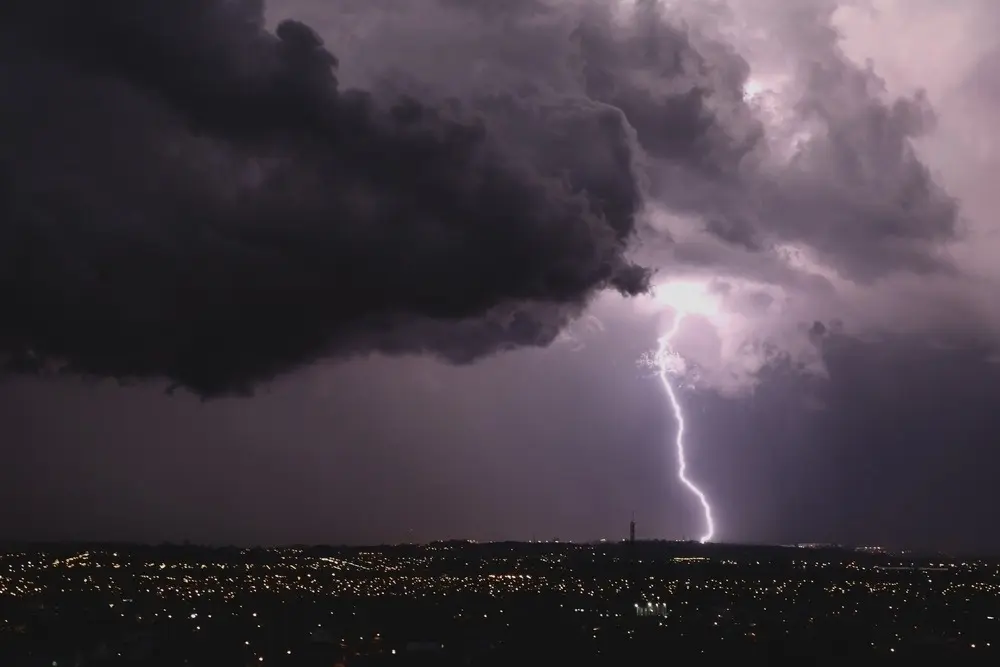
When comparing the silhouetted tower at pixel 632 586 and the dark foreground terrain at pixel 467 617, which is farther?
the silhouetted tower at pixel 632 586

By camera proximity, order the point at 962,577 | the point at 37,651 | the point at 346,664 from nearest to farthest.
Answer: the point at 346,664
the point at 37,651
the point at 962,577

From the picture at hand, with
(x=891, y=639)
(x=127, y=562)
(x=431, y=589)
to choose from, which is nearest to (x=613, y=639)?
(x=891, y=639)

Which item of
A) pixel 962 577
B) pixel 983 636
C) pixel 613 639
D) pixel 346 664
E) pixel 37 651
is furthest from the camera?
pixel 962 577

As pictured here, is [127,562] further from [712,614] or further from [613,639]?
[613,639]

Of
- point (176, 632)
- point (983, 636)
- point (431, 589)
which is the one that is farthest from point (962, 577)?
point (176, 632)

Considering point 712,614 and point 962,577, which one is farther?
point 962,577

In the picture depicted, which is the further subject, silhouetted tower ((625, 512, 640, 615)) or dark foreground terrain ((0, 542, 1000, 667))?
silhouetted tower ((625, 512, 640, 615))

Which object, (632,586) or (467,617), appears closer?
(467,617)
